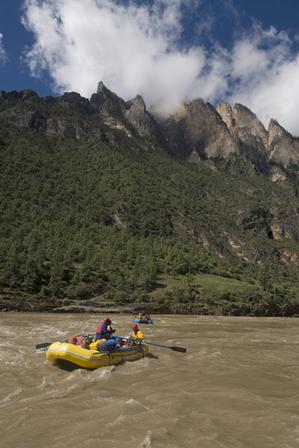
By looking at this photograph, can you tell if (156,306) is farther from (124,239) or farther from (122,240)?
(124,239)

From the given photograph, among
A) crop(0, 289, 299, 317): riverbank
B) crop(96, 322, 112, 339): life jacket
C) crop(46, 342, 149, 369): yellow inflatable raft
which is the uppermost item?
crop(0, 289, 299, 317): riverbank

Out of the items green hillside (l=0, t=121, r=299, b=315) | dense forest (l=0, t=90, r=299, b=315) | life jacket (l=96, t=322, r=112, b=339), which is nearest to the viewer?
life jacket (l=96, t=322, r=112, b=339)

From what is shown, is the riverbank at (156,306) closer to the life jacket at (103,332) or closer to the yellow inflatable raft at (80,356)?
the life jacket at (103,332)

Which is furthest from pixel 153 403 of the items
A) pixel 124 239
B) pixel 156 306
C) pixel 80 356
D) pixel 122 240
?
pixel 124 239

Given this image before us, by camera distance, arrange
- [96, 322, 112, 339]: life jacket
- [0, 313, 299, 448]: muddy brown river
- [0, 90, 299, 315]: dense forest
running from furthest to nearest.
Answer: [0, 90, 299, 315]: dense forest → [96, 322, 112, 339]: life jacket → [0, 313, 299, 448]: muddy brown river

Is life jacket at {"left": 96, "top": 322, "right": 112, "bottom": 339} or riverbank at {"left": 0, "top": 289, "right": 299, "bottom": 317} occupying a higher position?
Answer: riverbank at {"left": 0, "top": 289, "right": 299, "bottom": 317}

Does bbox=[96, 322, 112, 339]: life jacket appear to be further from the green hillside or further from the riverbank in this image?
the green hillside

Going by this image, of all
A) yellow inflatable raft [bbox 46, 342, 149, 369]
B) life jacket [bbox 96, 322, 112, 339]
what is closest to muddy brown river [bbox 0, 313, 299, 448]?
yellow inflatable raft [bbox 46, 342, 149, 369]

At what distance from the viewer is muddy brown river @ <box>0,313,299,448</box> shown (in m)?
10.4

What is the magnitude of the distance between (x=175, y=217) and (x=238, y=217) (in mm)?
38968

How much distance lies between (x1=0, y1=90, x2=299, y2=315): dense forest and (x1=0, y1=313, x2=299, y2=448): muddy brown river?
48.8 metres

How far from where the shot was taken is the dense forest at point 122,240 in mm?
80500

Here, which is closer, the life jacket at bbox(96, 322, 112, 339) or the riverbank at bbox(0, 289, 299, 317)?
the life jacket at bbox(96, 322, 112, 339)

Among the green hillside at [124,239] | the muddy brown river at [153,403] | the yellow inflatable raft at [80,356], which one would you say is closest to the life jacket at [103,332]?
the yellow inflatable raft at [80,356]
